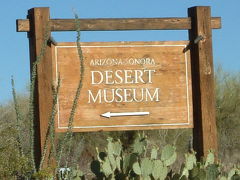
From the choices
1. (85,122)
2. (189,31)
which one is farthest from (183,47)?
(85,122)

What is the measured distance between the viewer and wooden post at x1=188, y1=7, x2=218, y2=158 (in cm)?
1106

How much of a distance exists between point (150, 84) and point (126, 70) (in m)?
0.40

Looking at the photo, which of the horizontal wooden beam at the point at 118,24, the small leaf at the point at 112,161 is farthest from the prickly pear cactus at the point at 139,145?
the horizontal wooden beam at the point at 118,24

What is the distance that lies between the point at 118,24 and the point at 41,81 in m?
1.36

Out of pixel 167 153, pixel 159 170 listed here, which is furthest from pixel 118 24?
pixel 159 170

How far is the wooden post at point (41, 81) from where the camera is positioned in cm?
1042

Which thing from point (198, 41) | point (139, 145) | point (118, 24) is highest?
point (118, 24)

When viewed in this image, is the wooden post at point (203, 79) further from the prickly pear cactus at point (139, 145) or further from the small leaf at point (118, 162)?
the small leaf at point (118, 162)

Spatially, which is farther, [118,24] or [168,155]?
[118,24]

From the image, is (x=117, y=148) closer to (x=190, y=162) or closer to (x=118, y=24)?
(x=190, y=162)

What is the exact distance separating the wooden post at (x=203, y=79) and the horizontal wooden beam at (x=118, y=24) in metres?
0.16

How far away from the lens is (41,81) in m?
10.5

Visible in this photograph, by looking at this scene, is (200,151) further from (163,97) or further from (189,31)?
(189,31)

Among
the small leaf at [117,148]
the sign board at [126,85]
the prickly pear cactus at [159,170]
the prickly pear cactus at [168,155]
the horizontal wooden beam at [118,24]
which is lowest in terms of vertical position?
the prickly pear cactus at [159,170]
